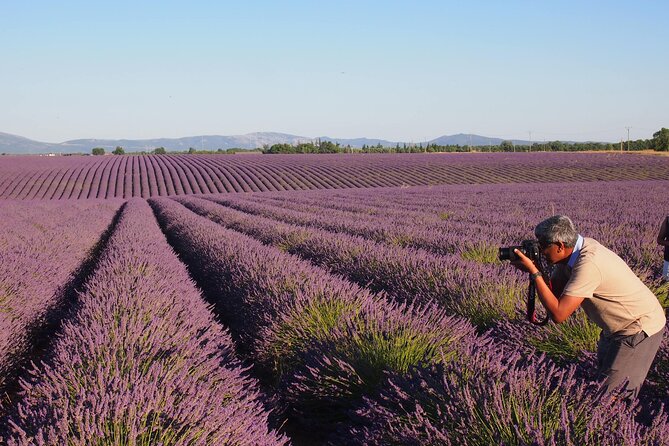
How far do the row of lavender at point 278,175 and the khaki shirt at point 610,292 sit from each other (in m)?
27.9

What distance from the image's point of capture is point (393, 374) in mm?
2822

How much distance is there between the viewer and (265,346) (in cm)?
433

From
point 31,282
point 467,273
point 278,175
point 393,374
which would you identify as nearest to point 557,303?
point 393,374

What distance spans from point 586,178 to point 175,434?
32731 mm

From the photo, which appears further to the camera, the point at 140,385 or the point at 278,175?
the point at 278,175

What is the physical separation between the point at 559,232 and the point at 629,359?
0.70m

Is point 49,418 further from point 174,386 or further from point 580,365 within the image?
point 580,365

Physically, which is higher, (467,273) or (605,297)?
(605,297)

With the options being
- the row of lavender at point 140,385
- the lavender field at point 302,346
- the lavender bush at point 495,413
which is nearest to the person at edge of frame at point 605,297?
the lavender field at point 302,346

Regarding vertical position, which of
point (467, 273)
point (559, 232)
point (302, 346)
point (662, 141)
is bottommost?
point (302, 346)

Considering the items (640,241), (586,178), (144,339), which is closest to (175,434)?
(144,339)

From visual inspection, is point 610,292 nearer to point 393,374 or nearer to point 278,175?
point 393,374

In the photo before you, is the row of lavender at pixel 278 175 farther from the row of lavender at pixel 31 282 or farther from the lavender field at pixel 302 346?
the lavender field at pixel 302 346

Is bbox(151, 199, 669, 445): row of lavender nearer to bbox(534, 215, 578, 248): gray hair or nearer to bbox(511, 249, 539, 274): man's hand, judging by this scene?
bbox(511, 249, 539, 274): man's hand
